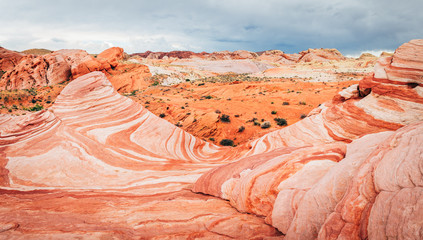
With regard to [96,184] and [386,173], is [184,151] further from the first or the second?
[386,173]

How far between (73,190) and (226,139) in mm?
10794

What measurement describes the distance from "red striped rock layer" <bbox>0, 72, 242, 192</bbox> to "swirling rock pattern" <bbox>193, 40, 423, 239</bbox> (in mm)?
2490

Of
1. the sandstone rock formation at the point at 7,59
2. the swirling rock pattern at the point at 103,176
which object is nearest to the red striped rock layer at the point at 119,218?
the swirling rock pattern at the point at 103,176

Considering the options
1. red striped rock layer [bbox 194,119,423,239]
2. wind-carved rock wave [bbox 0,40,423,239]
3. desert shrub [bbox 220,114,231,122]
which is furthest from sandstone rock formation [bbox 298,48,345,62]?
red striped rock layer [bbox 194,119,423,239]

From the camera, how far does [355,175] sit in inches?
116

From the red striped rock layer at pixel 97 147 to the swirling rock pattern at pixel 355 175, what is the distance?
2490mm

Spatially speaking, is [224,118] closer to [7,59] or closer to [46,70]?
[46,70]

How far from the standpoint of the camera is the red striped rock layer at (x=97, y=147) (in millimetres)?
5789

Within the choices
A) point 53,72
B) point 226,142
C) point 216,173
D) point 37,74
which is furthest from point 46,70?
point 216,173

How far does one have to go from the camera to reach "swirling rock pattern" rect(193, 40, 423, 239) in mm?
2311

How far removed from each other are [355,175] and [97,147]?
7693mm

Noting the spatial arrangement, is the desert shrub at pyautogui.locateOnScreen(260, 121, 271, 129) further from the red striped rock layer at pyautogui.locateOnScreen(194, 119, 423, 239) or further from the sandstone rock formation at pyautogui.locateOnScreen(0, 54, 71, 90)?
the sandstone rock formation at pyautogui.locateOnScreen(0, 54, 71, 90)

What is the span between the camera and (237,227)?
362 centimetres

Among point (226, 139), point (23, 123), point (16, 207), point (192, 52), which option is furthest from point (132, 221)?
point (192, 52)
